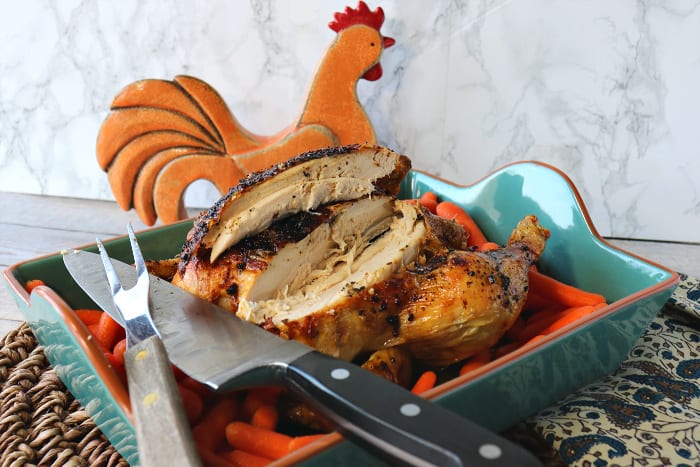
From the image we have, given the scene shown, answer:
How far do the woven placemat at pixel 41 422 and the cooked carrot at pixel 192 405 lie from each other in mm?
131

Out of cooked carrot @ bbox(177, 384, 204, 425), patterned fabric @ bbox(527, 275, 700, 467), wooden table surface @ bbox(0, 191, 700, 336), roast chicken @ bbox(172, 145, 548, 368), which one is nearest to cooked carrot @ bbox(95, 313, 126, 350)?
roast chicken @ bbox(172, 145, 548, 368)

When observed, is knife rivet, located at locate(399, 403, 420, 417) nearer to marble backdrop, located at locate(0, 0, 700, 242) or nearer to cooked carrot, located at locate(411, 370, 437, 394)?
cooked carrot, located at locate(411, 370, 437, 394)

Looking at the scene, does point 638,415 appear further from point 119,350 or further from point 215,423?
point 119,350

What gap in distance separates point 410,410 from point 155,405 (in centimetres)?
31

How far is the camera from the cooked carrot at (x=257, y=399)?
1010 mm

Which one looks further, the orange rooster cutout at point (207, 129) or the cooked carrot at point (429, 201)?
the orange rooster cutout at point (207, 129)

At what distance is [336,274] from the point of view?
1.15 metres

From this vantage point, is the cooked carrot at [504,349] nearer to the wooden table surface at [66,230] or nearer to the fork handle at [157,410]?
the fork handle at [157,410]

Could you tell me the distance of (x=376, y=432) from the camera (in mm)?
738

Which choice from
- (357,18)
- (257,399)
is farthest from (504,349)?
(357,18)

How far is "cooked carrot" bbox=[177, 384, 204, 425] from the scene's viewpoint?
96 centimetres

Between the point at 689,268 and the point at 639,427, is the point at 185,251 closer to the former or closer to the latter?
the point at 639,427

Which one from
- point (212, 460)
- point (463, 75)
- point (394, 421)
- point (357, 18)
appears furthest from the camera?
point (463, 75)

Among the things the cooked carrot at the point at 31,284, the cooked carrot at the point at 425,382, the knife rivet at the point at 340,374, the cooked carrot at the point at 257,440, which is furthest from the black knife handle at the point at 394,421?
the cooked carrot at the point at 31,284
